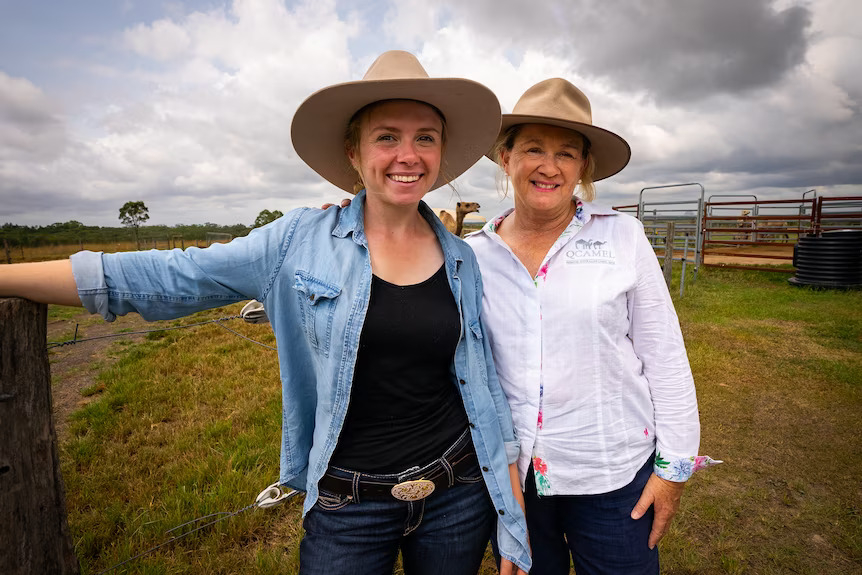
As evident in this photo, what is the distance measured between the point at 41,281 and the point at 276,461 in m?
2.67

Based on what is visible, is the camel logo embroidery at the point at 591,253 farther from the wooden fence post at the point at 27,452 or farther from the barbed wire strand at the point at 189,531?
the barbed wire strand at the point at 189,531

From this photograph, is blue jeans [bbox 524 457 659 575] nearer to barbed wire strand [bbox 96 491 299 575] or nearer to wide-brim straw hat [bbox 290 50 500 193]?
wide-brim straw hat [bbox 290 50 500 193]

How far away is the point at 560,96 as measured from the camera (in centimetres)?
168

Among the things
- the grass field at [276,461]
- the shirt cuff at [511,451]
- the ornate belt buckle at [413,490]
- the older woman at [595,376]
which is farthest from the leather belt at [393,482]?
the grass field at [276,461]

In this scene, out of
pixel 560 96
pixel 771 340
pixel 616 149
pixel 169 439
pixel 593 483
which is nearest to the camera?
pixel 593 483

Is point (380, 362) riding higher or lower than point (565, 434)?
higher

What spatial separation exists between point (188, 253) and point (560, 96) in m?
1.35

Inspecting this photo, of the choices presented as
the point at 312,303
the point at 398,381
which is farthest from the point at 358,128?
the point at 398,381

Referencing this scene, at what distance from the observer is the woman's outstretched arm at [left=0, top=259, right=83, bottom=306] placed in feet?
3.76

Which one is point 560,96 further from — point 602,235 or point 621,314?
point 621,314

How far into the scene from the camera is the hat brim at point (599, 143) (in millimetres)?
1688

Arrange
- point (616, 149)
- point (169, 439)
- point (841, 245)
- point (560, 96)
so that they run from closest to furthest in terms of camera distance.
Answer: point (560, 96)
point (616, 149)
point (169, 439)
point (841, 245)

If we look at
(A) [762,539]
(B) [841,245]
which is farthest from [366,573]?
(B) [841,245]

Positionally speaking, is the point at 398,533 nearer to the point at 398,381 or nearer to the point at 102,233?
the point at 398,381
